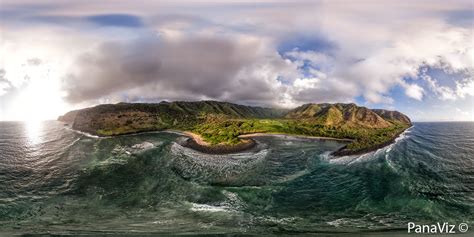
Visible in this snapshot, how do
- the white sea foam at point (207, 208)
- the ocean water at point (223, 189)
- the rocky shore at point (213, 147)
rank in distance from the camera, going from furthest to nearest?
the rocky shore at point (213, 147) < the white sea foam at point (207, 208) < the ocean water at point (223, 189)

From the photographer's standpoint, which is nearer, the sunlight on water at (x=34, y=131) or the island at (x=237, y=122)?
the island at (x=237, y=122)

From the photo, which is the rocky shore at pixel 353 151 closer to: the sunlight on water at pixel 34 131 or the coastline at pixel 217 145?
the coastline at pixel 217 145

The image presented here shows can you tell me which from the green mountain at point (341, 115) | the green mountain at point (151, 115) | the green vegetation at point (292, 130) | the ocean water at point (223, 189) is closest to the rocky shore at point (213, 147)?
the green vegetation at point (292, 130)

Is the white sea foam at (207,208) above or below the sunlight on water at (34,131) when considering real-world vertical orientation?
below

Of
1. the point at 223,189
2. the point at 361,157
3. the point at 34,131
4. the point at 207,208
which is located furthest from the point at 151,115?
the point at 207,208

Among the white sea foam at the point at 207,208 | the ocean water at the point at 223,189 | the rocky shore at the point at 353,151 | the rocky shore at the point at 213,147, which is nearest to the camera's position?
the ocean water at the point at 223,189

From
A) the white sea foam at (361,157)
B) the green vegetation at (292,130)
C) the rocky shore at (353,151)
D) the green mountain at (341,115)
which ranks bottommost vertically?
the white sea foam at (361,157)
